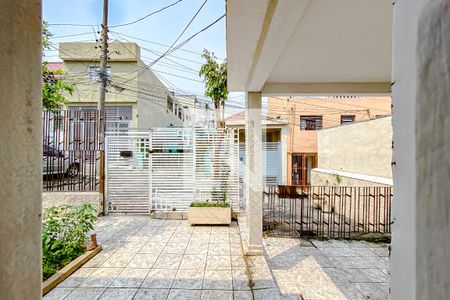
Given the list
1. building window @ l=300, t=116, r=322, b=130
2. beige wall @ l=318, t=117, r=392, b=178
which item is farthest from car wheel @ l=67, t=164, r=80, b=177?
building window @ l=300, t=116, r=322, b=130

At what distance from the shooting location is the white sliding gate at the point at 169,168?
205 inches

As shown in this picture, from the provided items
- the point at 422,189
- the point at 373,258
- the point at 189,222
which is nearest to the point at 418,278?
the point at 422,189

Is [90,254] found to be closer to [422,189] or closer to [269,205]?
[422,189]

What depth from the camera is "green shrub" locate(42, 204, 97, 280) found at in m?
3.09

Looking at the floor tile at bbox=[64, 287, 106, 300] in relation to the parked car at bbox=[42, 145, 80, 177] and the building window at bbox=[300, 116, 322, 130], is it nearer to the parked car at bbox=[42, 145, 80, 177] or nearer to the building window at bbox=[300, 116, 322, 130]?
the parked car at bbox=[42, 145, 80, 177]

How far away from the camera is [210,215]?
185 inches

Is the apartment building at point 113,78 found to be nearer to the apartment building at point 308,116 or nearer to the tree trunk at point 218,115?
the tree trunk at point 218,115

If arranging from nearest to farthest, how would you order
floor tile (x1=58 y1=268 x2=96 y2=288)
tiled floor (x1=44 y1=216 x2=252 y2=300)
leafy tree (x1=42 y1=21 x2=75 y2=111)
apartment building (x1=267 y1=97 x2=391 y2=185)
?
tiled floor (x1=44 y1=216 x2=252 y2=300)
floor tile (x1=58 y1=268 x2=96 y2=288)
leafy tree (x1=42 y1=21 x2=75 y2=111)
apartment building (x1=267 y1=97 x2=391 y2=185)

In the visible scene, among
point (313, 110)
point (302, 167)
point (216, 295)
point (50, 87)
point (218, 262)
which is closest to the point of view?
point (216, 295)

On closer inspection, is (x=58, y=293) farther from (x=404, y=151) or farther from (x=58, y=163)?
(x=58, y=163)

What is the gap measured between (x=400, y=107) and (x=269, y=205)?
21.0 feet

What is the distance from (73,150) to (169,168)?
195 cm

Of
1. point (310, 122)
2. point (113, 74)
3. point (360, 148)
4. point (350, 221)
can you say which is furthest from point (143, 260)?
point (310, 122)

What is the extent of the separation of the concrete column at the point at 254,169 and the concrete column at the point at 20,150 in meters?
3.04
